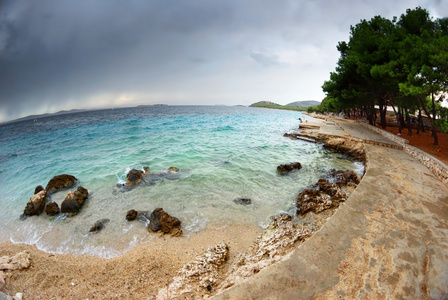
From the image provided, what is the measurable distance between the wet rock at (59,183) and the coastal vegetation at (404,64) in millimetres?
20538

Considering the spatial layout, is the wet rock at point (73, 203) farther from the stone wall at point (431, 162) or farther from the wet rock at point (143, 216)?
the stone wall at point (431, 162)

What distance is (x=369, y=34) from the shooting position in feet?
53.3

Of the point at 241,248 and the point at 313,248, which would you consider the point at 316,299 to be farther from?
the point at 241,248

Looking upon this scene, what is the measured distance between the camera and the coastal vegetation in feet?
31.9

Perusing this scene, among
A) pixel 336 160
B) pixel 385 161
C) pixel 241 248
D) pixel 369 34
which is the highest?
pixel 369 34

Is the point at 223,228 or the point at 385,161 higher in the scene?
the point at 385,161

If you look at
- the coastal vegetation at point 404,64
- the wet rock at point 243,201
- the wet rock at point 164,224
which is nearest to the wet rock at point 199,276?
the wet rock at point 164,224

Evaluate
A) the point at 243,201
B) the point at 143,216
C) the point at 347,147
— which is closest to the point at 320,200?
the point at 243,201

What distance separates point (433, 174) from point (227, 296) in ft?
34.7

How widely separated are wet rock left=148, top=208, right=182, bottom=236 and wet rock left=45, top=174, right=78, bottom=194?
7.83 meters

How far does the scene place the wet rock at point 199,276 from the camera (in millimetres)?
4070

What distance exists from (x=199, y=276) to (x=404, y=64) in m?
15.8

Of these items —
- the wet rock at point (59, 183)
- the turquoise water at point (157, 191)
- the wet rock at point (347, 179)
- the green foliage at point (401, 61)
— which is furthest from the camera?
the wet rock at point (59, 183)

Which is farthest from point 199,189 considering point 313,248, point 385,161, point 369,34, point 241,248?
point 369,34
